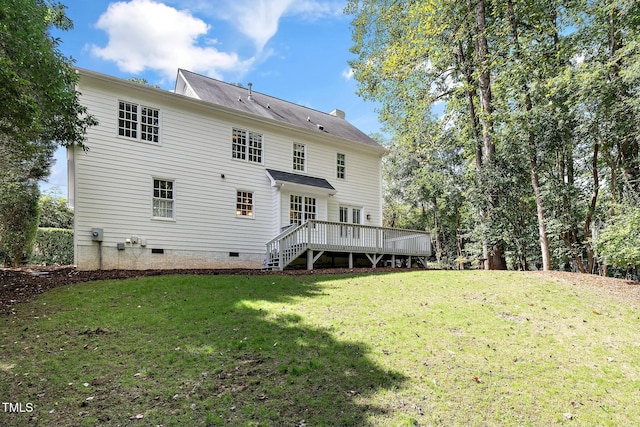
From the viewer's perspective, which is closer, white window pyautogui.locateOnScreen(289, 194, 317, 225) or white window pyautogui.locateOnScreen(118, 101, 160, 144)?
white window pyautogui.locateOnScreen(118, 101, 160, 144)

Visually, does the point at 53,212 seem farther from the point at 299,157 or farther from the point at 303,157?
the point at 303,157

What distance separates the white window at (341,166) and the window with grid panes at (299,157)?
187cm

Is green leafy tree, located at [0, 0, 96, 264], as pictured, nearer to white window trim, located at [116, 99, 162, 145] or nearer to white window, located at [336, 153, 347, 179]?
white window trim, located at [116, 99, 162, 145]

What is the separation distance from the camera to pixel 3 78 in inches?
239

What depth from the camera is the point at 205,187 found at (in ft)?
42.8

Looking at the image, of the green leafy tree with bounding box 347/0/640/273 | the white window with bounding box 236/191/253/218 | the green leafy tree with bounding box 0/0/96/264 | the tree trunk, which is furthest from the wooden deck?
the green leafy tree with bounding box 0/0/96/264

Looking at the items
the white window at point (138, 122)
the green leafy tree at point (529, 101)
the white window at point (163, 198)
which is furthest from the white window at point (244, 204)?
the green leafy tree at point (529, 101)

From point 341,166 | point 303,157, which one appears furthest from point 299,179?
point 341,166

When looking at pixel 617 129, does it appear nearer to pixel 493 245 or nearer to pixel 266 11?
pixel 493 245

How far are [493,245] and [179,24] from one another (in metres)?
14.0

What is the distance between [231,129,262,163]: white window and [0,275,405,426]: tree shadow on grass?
876 centimetres

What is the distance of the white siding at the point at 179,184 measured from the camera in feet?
36.2

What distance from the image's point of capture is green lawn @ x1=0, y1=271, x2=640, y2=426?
3258 millimetres

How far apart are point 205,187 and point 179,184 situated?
942mm
